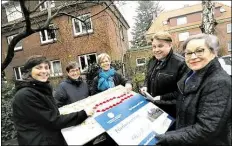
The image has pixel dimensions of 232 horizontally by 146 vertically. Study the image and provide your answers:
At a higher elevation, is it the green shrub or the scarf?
the scarf

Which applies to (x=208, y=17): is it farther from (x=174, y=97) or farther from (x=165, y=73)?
(x=174, y=97)

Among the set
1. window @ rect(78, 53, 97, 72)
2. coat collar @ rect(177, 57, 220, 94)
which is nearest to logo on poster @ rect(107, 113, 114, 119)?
coat collar @ rect(177, 57, 220, 94)

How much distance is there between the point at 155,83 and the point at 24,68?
1502mm

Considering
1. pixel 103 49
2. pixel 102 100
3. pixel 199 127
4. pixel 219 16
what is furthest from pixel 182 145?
pixel 219 16

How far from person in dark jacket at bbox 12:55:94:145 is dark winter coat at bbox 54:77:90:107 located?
1.58 metres

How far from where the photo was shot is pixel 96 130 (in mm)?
2105

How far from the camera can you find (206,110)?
72.0 inches

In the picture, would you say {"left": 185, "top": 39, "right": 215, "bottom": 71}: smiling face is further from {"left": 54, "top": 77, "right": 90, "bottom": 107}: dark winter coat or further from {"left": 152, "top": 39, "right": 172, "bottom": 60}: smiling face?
{"left": 54, "top": 77, "right": 90, "bottom": 107}: dark winter coat

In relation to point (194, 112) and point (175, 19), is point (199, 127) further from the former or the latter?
point (175, 19)

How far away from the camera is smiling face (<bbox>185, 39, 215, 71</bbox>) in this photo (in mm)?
1958

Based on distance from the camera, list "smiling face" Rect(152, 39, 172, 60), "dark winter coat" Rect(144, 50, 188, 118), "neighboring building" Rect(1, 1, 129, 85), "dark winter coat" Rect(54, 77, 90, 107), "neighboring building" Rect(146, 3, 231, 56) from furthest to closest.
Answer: "neighboring building" Rect(146, 3, 231, 56), "neighboring building" Rect(1, 1, 129, 85), "dark winter coat" Rect(54, 77, 90, 107), "smiling face" Rect(152, 39, 172, 60), "dark winter coat" Rect(144, 50, 188, 118)

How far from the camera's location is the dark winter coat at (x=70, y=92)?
4.04 meters

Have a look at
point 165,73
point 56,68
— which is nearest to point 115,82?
point 165,73

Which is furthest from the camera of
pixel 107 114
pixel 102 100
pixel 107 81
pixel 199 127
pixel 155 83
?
pixel 107 81
